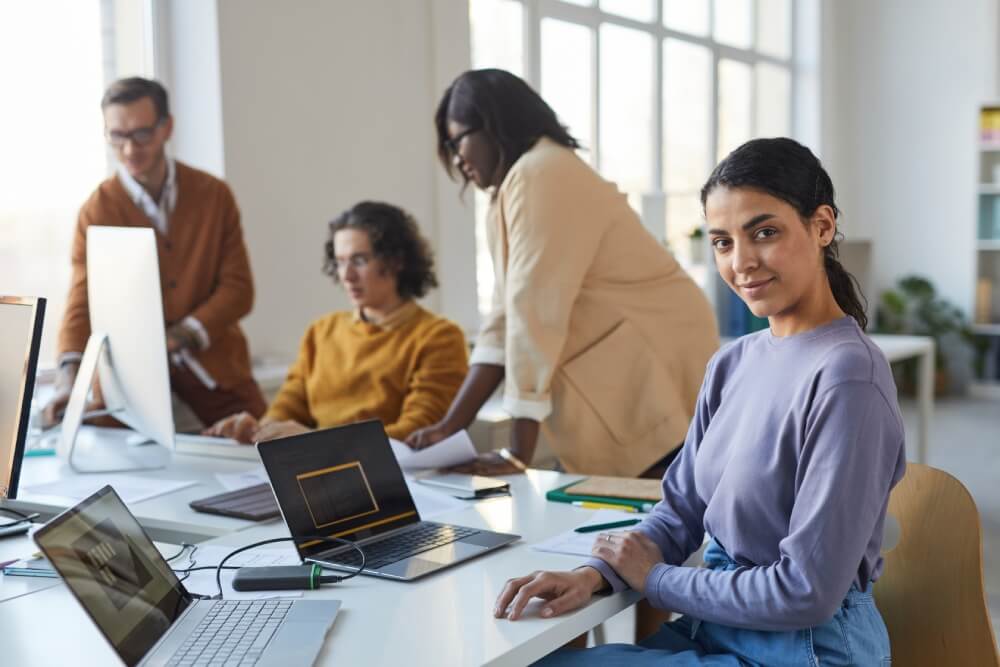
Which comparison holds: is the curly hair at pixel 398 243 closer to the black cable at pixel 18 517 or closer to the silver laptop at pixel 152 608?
the black cable at pixel 18 517

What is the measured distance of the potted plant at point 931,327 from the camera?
7633 millimetres

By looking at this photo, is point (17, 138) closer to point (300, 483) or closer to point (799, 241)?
point (300, 483)

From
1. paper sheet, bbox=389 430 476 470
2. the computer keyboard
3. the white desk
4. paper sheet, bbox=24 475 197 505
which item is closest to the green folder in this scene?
paper sheet, bbox=389 430 476 470

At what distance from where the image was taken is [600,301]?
228cm

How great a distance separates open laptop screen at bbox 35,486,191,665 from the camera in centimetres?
110

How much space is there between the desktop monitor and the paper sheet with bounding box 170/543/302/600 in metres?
0.28

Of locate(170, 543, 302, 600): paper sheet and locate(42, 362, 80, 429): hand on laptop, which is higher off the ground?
locate(42, 362, 80, 429): hand on laptop

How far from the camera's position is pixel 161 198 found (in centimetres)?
305

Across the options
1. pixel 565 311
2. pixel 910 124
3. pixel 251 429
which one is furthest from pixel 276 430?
pixel 910 124

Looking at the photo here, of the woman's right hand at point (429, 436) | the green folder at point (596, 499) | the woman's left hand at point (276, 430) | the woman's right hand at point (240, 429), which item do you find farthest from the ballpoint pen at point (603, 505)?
the woman's right hand at point (240, 429)

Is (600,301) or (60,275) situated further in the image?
(60,275)

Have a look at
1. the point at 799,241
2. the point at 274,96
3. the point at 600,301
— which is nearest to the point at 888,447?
the point at 799,241

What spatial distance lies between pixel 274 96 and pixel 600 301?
81.1 inches

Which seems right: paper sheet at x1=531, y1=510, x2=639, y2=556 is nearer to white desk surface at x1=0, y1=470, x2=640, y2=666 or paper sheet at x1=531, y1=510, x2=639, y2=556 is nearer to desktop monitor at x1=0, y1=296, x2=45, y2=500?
white desk surface at x1=0, y1=470, x2=640, y2=666
